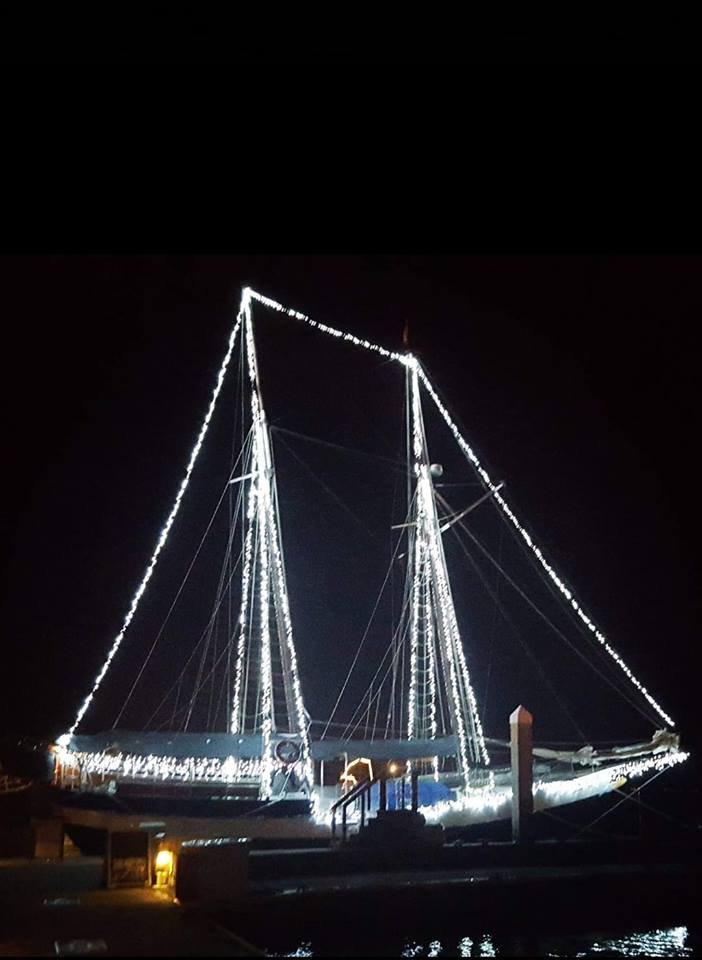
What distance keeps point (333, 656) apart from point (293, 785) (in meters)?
14.3

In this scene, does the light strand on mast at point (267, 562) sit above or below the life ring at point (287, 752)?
above

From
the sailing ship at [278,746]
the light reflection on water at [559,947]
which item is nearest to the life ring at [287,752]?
the sailing ship at [278,746]

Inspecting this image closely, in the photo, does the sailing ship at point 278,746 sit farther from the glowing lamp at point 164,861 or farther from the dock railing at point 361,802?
the glowing lamp at point 164,861

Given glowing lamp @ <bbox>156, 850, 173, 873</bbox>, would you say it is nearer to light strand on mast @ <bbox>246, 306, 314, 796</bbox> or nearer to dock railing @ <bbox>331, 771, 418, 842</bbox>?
dock railing @ <bbox>331, 771, 418, 842</bbox>

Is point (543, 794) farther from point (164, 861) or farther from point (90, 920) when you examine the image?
point (90, 920)

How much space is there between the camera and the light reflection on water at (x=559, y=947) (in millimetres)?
17391

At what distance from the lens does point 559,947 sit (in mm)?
18094

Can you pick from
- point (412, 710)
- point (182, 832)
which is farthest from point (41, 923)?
point (412, 710)

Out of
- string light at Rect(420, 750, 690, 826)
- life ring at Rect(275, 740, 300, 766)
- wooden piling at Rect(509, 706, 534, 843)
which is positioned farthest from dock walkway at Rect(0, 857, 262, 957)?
string light at Rect(420, 750, 690, 826)

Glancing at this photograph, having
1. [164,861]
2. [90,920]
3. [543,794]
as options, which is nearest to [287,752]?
[543,794]

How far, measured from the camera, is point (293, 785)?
25.5 metres

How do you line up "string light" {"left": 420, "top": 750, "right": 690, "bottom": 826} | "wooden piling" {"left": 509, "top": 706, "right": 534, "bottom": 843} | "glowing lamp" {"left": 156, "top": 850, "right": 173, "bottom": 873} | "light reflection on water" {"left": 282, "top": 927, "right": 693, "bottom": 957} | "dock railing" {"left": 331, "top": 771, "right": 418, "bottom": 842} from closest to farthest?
1. "glowing lamp" {"left": 156, "top": 850, "right": 173, "bottom": 873}
2. "light reflection on water" {"left": 282, "top": 927, "right": 693, "bottom": 957}
3. "dock railing" {"left": 331, "top": 771, "right": 418, "bottom": 842}
4. "wooden piling" {"left": 509, "top": 706, "right": 534, "bottom": 843}
5. "string light" {"left": 420, "top": 750, "right": 690, "bottom": 826}

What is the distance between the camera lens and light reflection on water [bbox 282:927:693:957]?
17.4 metres

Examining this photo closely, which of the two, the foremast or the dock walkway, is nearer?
the dock walkway
